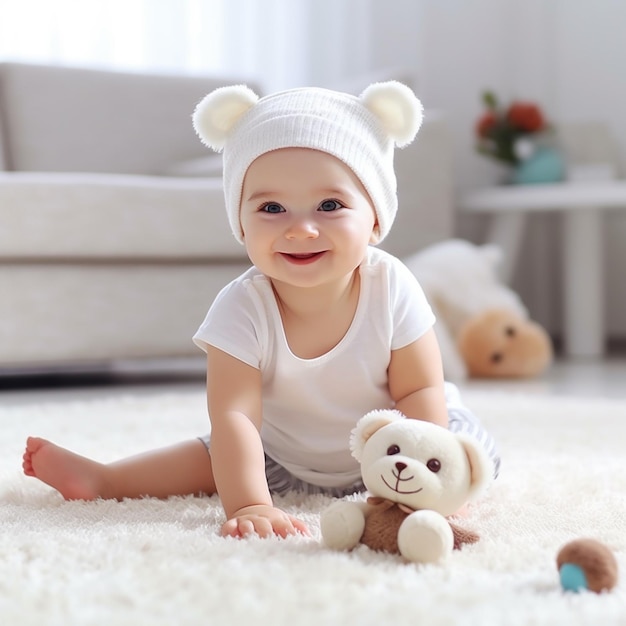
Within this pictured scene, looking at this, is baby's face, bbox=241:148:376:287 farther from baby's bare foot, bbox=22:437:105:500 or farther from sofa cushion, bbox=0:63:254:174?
sofa cushion, bbox=0:63:254:174

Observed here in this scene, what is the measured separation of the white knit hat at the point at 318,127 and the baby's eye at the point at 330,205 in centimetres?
4

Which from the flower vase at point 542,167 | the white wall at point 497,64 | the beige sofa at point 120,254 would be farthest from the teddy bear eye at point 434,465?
the white wall at point 497,64

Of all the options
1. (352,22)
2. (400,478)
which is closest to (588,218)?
(352,22)

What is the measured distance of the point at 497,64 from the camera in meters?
3.73

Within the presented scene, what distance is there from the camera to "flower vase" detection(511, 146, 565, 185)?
328 cm

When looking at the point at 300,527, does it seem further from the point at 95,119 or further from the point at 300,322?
the point at 95,119

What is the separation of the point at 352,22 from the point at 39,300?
1.92 meters

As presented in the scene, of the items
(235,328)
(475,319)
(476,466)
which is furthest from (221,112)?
(475,319)

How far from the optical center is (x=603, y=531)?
852mm

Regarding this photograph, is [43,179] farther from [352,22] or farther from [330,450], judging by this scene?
[352,22]

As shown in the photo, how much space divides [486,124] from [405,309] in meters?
2.43

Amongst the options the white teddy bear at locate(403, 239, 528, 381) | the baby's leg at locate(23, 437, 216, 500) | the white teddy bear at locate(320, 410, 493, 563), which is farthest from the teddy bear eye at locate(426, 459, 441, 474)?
the white teddy bear at locate(403, 239, 528, 381)

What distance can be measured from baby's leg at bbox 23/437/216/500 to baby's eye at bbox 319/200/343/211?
30 centimetres

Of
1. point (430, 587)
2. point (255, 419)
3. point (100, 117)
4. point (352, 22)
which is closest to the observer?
point (430, 587)
